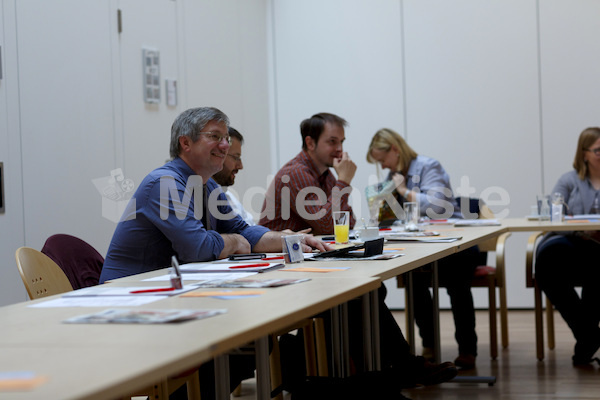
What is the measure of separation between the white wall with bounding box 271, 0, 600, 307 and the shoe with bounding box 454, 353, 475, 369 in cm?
191

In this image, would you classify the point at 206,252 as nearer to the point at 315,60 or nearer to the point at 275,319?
the point at 275,319

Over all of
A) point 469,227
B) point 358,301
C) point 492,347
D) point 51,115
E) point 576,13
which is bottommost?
point 492,347

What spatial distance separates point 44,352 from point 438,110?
509cm

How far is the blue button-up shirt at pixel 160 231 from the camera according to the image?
2.36 m

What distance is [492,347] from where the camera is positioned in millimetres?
4035

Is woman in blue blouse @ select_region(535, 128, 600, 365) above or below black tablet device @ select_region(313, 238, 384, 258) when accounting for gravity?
below

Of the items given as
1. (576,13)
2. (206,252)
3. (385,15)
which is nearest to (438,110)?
(385,15)

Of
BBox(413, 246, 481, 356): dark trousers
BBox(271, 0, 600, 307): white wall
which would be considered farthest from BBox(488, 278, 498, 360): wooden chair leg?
BBox(271, 0, 600, 307): white wall

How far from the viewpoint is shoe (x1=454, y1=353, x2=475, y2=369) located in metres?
3.83

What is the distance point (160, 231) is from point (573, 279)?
2.50 metres

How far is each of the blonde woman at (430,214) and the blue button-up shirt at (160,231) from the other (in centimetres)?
172

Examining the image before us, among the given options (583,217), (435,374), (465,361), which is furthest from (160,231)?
(583,217)

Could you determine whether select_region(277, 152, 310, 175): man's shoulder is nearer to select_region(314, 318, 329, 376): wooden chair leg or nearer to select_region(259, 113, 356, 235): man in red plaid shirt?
select_region(259, 113, 356, 235): man in red plaid shirt

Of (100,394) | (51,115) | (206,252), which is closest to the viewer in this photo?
(100,394)
